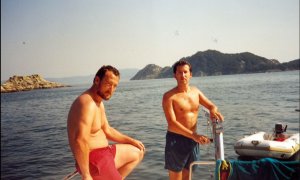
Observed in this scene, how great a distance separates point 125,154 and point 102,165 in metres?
0.52

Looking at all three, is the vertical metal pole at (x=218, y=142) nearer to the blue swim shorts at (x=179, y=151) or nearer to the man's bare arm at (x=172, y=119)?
the man's bare arm at (x=172, y=119)

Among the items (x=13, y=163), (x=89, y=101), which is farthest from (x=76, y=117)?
(x=13, y=163)

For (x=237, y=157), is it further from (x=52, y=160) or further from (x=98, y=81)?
(x=98, y=81)

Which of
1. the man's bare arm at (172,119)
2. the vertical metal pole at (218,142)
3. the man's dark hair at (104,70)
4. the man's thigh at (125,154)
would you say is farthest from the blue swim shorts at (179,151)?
the man's dark hair at (104,70)

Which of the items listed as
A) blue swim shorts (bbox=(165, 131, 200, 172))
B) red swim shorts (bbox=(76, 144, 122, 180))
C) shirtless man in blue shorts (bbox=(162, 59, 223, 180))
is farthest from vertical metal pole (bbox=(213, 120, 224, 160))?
red swim shorts (bbox=(76, 144, 122, 180))

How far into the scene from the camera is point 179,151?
16.3 ft

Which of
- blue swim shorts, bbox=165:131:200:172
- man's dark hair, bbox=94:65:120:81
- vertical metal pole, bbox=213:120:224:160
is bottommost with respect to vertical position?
blue swim shorts, bbox=165:131:200:172

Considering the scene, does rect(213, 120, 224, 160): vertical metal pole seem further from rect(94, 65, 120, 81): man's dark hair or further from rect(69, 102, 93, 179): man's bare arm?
rect(69, 102, 93, 179): man's bare arm

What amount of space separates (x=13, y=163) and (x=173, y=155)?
1400 cm

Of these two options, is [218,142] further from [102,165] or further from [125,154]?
[102,165]

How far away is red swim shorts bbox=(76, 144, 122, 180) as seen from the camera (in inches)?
144

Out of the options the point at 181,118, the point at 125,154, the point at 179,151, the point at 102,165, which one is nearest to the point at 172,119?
the point at 181,118

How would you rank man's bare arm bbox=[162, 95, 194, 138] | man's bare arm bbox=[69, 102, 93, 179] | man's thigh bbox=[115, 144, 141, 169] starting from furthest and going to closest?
1. man's bare arm bbox=[162, 95, 194, 138]
2. man's thigh bbox=[115, 144, 141, 169]
3. man's bare arm bbox=[69, 102, 93, 179]

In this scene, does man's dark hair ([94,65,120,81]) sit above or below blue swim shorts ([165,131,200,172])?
above
